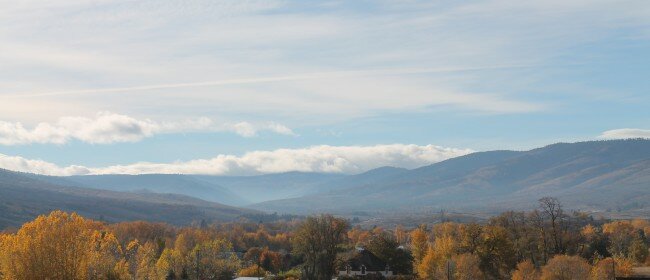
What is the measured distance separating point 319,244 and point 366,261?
12.0 metres

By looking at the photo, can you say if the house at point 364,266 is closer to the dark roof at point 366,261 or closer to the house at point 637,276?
the dark roof at point 366,261

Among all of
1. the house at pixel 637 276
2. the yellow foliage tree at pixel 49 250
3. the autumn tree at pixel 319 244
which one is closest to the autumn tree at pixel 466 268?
the house at pixel 637 276

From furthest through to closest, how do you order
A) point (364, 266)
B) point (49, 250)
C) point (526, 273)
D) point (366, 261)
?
point (366, 261), point (364, 266), point (526, 273), point (49, 250)

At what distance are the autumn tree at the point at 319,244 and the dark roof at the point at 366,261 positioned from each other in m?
7.05

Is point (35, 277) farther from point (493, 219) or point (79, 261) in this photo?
point (493, 219)

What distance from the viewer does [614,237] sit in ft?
438

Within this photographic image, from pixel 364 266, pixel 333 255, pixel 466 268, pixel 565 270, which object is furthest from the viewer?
pixel 364 266

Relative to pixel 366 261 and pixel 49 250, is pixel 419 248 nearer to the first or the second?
pixel 366 261

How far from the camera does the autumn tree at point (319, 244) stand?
106 metres

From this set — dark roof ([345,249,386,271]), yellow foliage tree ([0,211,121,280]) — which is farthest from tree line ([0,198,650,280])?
dark roof ([345,249,386,271])

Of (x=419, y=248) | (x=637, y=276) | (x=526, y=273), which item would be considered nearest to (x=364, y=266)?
(x=419, y=248)

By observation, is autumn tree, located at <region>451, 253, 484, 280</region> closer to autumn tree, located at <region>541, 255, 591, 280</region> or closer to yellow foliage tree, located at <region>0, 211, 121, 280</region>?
autumn tree, located at <region>541, 255, 591, 280</region>

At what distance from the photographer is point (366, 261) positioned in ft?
378

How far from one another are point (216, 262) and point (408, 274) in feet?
103
